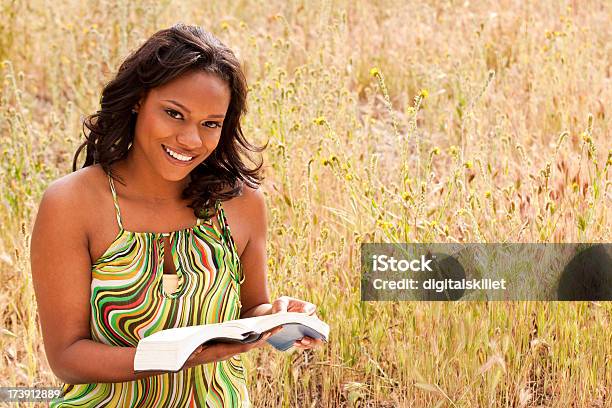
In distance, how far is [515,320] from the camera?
8.70 ft

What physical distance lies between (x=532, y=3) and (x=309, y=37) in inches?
46.8

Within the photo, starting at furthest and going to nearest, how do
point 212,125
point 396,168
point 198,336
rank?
1. point 396,168
2. point 212,125
3. point 198,336

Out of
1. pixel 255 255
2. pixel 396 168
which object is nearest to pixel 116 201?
pixel 255 255

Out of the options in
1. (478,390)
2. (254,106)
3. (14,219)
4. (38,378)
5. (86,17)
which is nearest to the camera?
(478,390)

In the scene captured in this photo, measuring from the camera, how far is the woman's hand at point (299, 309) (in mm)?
1846

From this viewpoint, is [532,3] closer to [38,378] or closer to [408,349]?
[408,349]

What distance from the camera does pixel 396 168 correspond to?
11.9 feet

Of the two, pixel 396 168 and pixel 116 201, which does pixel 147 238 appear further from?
pixel 396 168

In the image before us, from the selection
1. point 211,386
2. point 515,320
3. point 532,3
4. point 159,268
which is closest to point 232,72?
point 159,268

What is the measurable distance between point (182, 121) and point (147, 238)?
25 centimetres

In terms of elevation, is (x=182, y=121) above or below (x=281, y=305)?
above

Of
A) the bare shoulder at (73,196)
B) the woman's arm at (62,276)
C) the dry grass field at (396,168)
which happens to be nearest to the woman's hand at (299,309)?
the woman's arm at (62,276)

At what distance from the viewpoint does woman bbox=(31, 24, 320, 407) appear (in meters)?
1.77

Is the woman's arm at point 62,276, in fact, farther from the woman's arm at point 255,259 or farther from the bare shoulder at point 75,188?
the woman's arm at point 255,259
